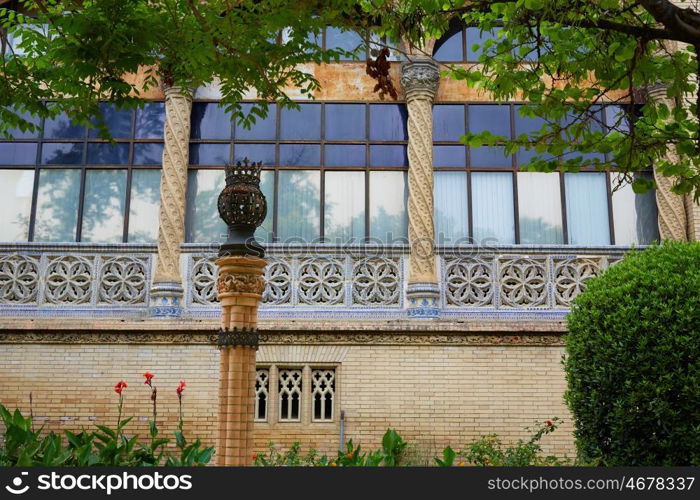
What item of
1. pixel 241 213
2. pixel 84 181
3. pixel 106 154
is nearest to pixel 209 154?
pixel 106 154

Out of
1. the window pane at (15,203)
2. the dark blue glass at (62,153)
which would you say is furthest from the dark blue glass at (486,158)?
the window pane at (15,203)

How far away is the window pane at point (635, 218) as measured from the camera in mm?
14106

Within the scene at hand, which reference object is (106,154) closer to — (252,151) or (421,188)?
(252,151)

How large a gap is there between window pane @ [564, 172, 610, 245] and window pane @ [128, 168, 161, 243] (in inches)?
283

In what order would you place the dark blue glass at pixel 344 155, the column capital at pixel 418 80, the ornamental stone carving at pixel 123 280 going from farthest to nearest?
the dark blue glass at pixel 344 155 → the column capital at pixel 418 80 → the ornamental stone carving at pixel 123 280

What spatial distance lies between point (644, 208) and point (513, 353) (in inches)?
145

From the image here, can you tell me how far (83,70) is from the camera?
6.79 m

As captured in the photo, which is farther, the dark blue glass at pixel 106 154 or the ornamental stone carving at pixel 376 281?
the dark blue glass at pixel 106 154

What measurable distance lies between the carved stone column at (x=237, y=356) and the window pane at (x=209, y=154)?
257 inches

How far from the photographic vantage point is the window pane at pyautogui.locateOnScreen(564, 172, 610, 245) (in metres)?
14.1

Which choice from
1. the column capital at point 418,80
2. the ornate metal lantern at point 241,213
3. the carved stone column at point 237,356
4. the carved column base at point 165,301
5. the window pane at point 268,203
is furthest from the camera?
the column capital at point 418,80

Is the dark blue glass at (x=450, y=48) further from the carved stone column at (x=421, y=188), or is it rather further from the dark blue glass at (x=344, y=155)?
the dark blue glass at (x=344, y=155)

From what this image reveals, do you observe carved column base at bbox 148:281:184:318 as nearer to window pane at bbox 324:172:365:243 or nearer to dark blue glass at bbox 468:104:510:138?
window pane at bbox 324:172:365:243

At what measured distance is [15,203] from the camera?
46.9ft
